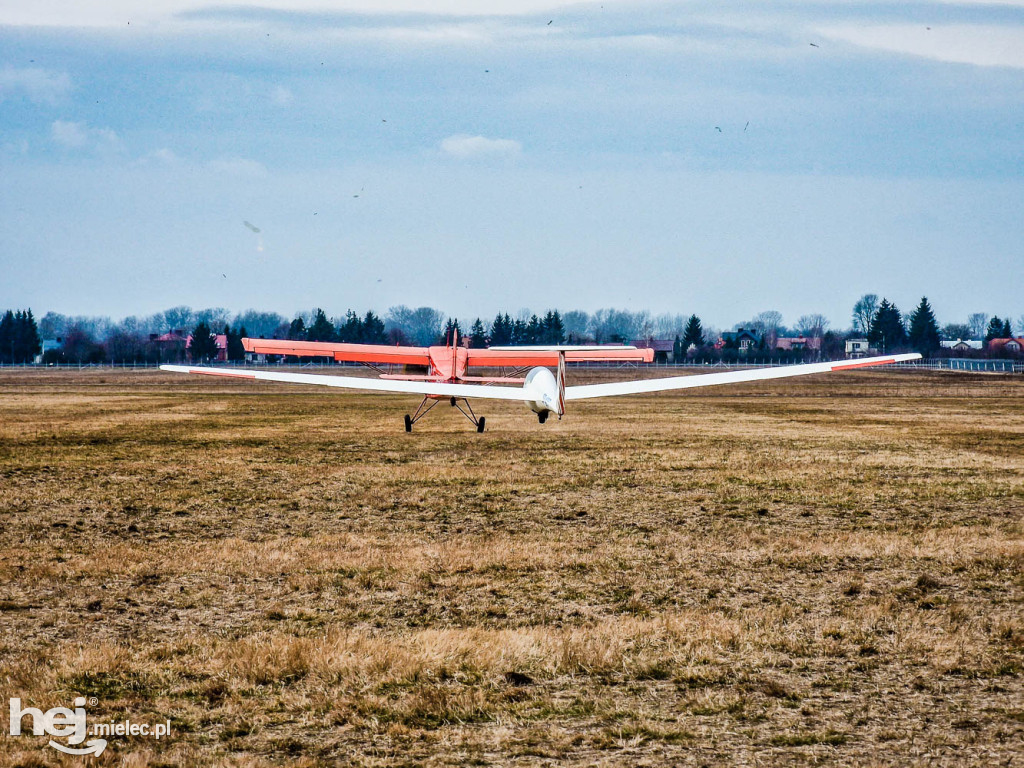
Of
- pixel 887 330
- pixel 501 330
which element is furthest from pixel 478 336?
pixel 887 330

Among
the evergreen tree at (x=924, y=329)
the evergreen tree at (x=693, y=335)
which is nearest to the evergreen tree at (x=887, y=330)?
the evergreen tree at (x=924, y=329)

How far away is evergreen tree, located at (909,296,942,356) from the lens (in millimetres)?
165375

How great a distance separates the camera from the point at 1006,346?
550 feet

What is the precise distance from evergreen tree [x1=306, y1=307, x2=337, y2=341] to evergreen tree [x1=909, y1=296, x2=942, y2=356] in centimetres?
9182

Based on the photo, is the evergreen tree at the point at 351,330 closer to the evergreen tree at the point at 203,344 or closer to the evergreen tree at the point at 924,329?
the evergreen tree at the point at 203,344

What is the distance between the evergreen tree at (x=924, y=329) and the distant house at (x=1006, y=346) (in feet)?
28.7

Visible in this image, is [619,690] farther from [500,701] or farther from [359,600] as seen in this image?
Result: [359,600]

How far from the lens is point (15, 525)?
14547 mm

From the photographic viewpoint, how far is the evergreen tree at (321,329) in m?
166

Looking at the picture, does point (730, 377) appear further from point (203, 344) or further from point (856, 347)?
point (856, 347)

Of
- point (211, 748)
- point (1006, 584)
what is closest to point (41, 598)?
point (211, 748)

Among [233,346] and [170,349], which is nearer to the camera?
[233,346]

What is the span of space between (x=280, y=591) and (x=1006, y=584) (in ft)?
24.6

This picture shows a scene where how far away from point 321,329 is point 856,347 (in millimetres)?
98712
